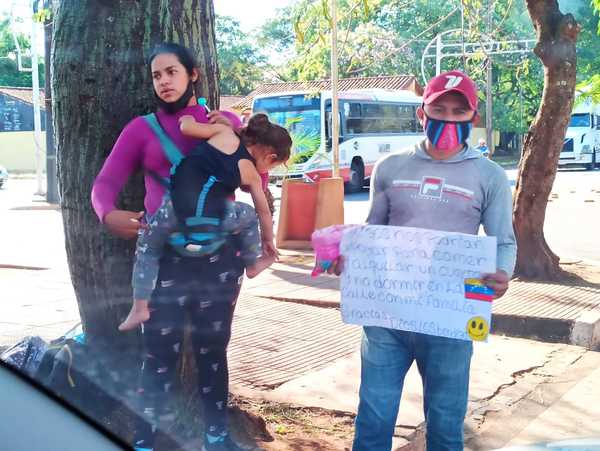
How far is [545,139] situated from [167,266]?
621 centimetres

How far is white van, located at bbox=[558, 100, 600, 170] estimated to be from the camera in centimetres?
3544

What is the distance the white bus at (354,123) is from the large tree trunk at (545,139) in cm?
1235

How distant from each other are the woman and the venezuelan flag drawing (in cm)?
92

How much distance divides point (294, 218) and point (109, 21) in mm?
8119

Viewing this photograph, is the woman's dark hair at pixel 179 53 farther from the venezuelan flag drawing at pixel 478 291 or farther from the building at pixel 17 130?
the building at pixel 17 130

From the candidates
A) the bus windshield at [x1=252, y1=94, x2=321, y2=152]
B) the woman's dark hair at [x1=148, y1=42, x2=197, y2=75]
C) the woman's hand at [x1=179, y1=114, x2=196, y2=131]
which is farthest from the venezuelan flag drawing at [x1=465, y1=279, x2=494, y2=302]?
the bus windshield at [x1=252, y1=94, x2=321, y2=152]

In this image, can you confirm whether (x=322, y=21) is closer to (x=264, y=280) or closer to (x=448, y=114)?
(x=264, y=280)

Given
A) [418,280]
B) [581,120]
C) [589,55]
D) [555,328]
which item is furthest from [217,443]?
[589,55]

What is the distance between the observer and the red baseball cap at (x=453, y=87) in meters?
3.08

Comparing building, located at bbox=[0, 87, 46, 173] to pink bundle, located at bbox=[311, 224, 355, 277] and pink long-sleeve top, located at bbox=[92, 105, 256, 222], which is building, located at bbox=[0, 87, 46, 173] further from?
pink bundle, located at bbox=[311, 224, 355, 277]

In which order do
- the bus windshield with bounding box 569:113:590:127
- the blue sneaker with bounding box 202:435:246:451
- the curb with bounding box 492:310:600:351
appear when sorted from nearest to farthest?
the blue sneaker with bounding box 202:435:246:451 → the curb with bounding box 492:310:600:351 → the bus windshield with bounding box 569:113:590:127

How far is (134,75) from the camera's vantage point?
3.47m

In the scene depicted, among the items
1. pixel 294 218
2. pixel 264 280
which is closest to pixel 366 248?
pixel 264 280

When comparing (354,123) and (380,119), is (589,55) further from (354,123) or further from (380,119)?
(354,123)
